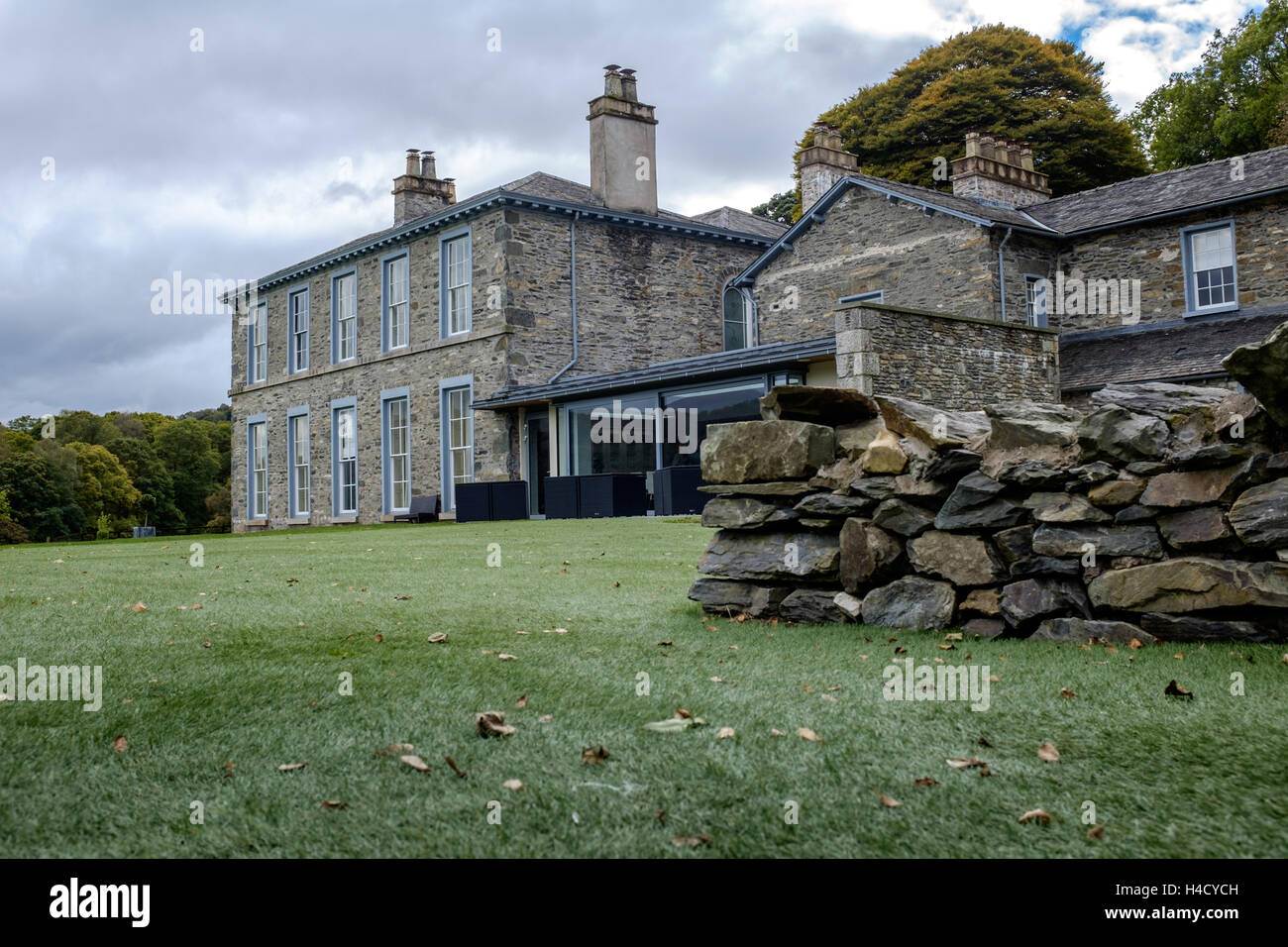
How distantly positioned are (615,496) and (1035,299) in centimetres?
1115

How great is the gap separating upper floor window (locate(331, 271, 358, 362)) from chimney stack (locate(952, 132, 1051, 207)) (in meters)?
17.2

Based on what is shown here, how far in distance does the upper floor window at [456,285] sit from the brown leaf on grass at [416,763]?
23.5m

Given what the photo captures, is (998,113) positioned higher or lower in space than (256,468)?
higher

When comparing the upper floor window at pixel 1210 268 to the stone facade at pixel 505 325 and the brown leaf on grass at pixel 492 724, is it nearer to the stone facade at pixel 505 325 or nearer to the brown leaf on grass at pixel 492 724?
the stone facade at pixel 505 325

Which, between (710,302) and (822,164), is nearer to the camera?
(710,302)

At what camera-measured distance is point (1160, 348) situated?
22.3m

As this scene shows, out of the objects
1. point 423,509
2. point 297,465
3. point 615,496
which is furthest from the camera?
point 297,465

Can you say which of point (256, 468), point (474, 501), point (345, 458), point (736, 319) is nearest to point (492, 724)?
point (474, 501)

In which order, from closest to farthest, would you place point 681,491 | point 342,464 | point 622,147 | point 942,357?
point 942,357, point 681,491, point 622,147, point 342,464

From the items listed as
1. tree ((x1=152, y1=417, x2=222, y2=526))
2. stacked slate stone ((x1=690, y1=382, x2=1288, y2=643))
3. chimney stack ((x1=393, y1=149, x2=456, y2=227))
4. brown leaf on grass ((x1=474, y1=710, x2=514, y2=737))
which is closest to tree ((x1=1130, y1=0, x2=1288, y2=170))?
chimney stack ((x1=393, y1=149, x2=456, y2=227))

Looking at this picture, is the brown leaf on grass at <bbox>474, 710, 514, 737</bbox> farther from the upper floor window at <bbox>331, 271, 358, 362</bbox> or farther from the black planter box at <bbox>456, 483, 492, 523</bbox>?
the upper floor window at <bbox>331, 271, 358, 362</bbox>

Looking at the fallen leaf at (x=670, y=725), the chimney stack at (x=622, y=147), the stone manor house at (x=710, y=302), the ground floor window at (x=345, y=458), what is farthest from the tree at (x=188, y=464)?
the fallen leaf at (x=670, y=725)

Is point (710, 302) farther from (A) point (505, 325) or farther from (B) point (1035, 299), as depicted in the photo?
(B) point (1035, 299)

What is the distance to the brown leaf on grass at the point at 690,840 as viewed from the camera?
2725mm
